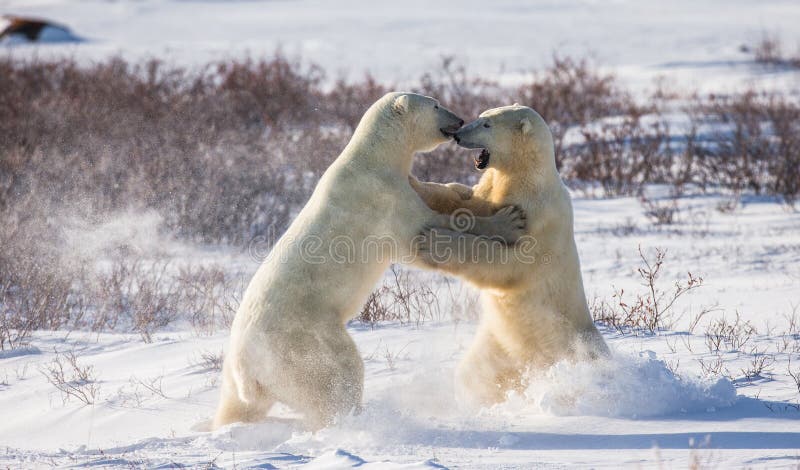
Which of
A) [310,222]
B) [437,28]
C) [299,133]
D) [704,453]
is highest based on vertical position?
[437,28]

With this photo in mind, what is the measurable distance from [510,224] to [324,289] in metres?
0.80

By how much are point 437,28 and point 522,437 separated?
83.6 ft

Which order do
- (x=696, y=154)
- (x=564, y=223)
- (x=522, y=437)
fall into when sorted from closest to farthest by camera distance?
1. (x=522, y=437)
2. (x=564, y=223)
3. (x=696, y=154)

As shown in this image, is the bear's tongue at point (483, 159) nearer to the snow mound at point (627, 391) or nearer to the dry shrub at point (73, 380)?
the snow mound at point (627, 391)

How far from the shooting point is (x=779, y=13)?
1240 inches

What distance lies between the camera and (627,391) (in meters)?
3.40

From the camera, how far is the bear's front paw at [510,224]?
3.61 m

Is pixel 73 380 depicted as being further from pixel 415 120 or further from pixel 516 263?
pixel 516 263

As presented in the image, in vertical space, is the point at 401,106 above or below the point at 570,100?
below

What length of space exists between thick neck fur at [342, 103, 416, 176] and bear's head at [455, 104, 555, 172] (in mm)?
239

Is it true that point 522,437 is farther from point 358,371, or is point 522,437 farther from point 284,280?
point 284,280

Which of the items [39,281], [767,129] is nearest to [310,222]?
[39,281]

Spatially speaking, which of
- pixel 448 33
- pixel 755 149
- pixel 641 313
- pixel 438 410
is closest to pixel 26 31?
pixel 448 33

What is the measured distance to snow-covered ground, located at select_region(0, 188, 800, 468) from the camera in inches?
113
